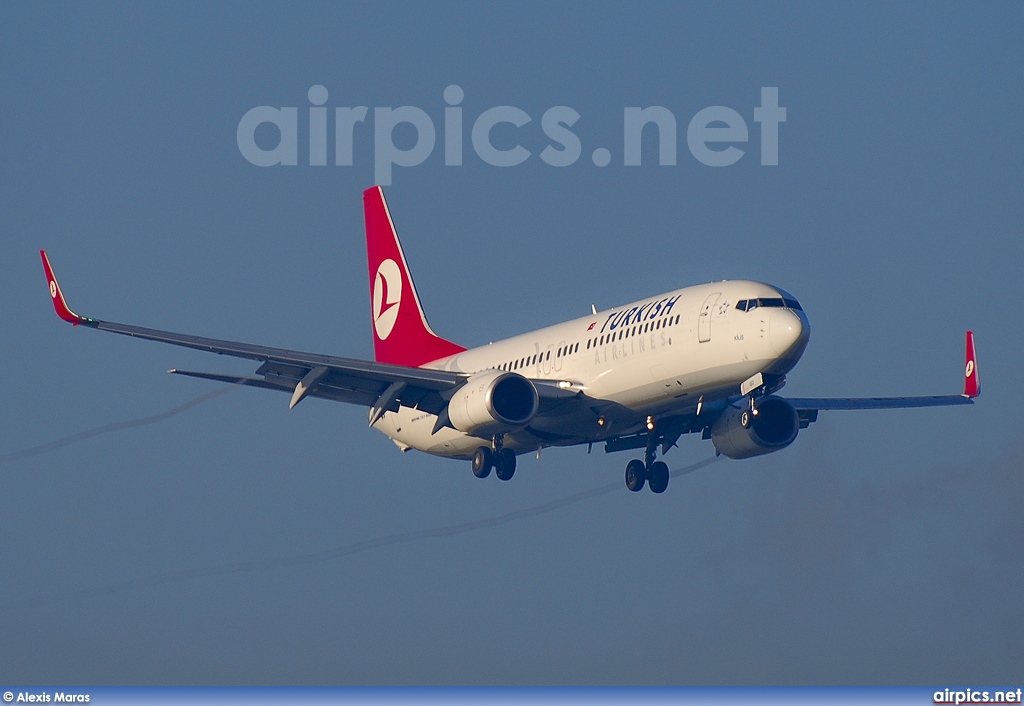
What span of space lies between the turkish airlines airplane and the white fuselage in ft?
0.14

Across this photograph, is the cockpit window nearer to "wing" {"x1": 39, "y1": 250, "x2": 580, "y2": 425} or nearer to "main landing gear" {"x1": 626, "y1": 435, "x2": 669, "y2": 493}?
"wing" {"x1": 39, "y1": 250, "x2": 580, "y2": 425}

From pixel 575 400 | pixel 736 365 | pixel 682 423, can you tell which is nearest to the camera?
pixel 736 365

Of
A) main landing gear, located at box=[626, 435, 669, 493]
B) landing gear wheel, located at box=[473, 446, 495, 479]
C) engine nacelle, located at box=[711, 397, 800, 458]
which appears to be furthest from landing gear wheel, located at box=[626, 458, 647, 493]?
landing gear wheel, located at box=[473, 446, 495, 479]

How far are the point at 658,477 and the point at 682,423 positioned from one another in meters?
2.39

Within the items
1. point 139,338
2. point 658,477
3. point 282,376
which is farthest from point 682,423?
point 139,338

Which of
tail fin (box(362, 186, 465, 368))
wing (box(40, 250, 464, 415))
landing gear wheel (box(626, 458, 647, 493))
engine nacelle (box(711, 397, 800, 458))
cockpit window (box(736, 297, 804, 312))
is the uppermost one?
tail fin (box(362, 186, 465, 368))

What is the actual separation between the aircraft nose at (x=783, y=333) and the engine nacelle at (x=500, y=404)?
8687 mm

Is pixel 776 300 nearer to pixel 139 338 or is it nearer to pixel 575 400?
pixel 575 400

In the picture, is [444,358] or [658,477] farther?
[444,358]

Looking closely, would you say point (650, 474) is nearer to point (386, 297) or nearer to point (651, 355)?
point (651, 355)

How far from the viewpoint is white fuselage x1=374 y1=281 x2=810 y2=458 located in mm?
55312

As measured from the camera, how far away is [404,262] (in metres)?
80.1

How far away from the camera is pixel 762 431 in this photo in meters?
63.2

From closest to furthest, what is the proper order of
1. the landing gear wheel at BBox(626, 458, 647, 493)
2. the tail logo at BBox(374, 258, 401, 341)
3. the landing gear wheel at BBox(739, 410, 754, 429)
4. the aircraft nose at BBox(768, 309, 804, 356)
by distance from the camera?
1. the aircraft nose at BBox(768, 309, 804, 356)
2. the landing gear wheel at BBox(739, 410, 754, 429)
3. the landing gear wheel at BBox(626, 458, 647, 493)
4. the tail logo at BBox(374, 258, 401, 341)
